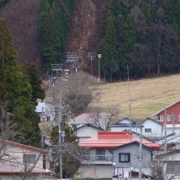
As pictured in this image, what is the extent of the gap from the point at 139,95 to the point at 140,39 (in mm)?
14114

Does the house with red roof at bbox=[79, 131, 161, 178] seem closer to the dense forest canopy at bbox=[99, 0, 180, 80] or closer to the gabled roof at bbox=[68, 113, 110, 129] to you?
the gabled roof at bbox=[68, 113, 110, 129]

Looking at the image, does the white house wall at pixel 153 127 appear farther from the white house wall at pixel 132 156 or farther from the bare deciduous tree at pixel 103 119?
the white house wall at pixel 132 156

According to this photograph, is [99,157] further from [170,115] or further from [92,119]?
[170,115]

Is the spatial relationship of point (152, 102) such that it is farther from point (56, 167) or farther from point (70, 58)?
point (56, 167)

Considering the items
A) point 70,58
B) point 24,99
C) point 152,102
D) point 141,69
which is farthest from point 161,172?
point 70,58

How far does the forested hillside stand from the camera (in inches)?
2758

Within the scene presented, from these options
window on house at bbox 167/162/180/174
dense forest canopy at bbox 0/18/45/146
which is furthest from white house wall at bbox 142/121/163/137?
window on house at bbox 167/162/180/174

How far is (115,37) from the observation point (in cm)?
6938

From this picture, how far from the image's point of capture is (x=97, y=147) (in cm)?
3322

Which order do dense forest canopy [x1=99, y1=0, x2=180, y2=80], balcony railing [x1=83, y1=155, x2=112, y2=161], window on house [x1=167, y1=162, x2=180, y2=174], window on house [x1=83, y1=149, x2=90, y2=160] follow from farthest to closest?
dense forest canopy [x1=99, y1=0, x2=180, y2=80]
balcony railing [x1=83, y1=155, x2=112, y2=161]
window on house [x1=83, y1=149, x2=90, y2=160]
window on house [x1=167, y1=162, x2=180, y2=174]

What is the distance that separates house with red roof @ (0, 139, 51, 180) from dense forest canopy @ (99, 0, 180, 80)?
1701 inches

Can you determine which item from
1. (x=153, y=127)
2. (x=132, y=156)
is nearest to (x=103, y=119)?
(x=153, y=127)

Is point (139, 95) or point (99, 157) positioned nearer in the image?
point (99, 157)

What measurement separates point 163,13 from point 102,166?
41.9m
